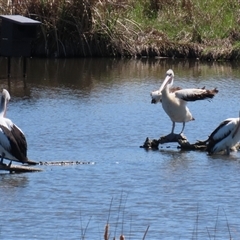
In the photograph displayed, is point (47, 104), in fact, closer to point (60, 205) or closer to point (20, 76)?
point (20, 76)

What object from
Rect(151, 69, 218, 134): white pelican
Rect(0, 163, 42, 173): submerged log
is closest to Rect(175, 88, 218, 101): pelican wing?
Rect(151, 69, 218, 134): white pelican

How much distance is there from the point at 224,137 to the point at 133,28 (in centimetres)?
1119

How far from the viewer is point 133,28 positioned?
885 inches

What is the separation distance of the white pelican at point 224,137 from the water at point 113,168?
15 centimetres

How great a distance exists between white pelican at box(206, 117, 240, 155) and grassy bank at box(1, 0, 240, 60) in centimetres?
1005

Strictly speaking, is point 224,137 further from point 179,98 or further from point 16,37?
point 16,37

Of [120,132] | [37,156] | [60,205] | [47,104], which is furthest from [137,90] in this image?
[60,205]

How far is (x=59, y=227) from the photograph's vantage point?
313 inches

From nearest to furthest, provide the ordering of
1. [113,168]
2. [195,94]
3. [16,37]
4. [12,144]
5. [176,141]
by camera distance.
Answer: [12,144], [113,168], [176,141], [195,94], [16,37]

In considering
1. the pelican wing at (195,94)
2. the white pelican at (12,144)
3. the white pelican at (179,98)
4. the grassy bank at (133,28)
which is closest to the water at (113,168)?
the white pelican at (12,144)

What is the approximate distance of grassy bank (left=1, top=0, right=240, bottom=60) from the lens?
21.4 meters

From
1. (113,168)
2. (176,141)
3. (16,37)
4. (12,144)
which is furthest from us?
(16,37)

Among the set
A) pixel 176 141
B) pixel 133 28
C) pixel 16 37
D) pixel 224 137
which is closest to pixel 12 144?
pixel 176 141

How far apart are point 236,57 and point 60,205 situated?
14.2m
